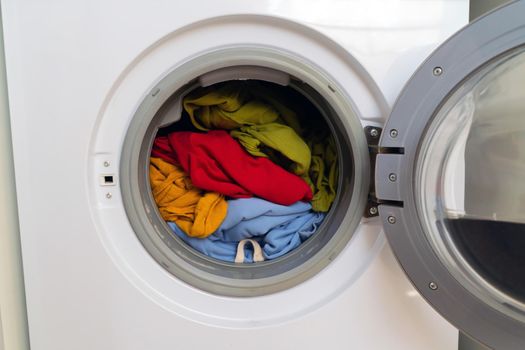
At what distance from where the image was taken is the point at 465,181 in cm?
59

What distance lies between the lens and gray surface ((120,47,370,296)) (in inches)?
22.2

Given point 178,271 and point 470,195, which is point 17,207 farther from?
point 470,195

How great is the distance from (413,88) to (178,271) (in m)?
0.48

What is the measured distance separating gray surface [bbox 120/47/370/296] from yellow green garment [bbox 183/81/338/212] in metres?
0.09

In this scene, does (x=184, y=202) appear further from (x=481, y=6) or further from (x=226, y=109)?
(x=481, y=6)

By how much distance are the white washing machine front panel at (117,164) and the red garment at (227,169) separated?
173 mm

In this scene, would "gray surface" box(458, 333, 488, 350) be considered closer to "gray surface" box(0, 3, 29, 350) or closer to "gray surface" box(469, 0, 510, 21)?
"gray surface" box(469, 0, 510, 21)

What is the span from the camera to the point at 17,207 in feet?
2.01

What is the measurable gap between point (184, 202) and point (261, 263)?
0.20 meters

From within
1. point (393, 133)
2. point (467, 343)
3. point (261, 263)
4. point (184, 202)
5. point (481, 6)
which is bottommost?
point (467, 343)

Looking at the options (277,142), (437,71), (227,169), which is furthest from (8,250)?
(437,71)

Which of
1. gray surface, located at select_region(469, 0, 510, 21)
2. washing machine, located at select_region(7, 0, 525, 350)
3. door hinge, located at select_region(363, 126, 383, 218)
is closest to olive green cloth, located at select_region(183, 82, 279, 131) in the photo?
washing machine, located at select_region(7, 0, 525, 350)

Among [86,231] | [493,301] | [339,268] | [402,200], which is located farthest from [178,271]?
[493,301]

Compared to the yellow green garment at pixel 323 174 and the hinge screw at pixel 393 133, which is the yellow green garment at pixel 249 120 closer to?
the yellow green garment at pixel 323 174
